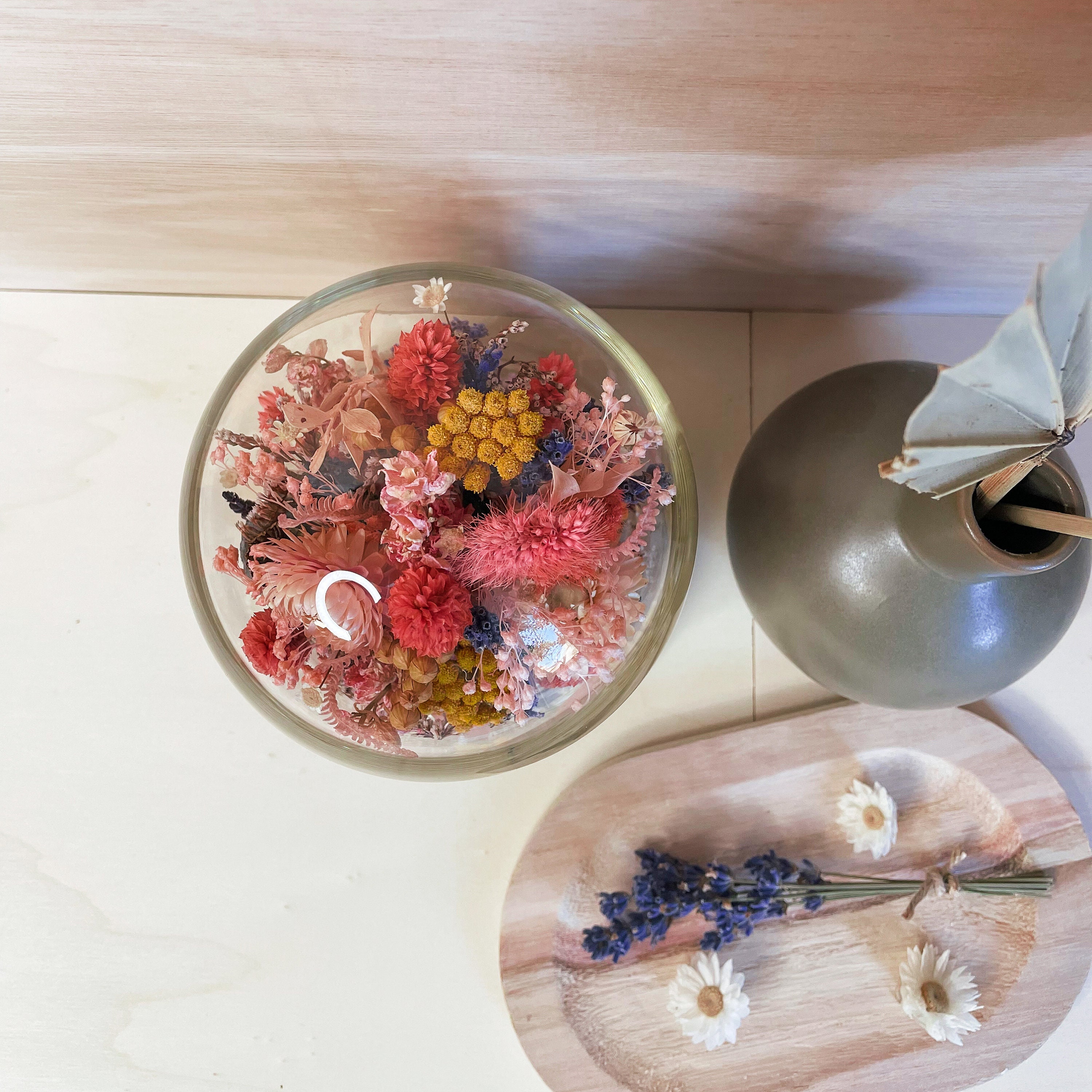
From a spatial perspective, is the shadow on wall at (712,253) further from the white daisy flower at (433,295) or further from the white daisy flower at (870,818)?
the white daisy flower at (870,818)

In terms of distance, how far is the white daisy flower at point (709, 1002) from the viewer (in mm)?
628

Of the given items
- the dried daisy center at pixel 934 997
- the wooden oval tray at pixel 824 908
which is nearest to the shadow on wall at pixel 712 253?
the wooden oval tray at pixel 824 908

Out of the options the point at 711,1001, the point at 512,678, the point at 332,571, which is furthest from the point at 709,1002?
the point at 332,571

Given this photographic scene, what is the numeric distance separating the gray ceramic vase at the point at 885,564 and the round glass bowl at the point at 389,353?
72 millimetres

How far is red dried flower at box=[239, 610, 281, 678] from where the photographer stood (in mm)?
437

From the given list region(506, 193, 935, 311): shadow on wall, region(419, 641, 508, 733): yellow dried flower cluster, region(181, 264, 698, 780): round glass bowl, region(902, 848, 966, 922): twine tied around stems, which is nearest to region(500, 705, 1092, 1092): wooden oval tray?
region(902, 848, 966, 922): twine tied around stems

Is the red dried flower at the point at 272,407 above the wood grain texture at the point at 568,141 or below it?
below

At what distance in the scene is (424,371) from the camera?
43 centimetres

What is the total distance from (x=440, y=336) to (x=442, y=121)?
123 millimetres

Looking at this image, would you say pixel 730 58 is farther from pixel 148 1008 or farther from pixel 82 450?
pixel 148 1008

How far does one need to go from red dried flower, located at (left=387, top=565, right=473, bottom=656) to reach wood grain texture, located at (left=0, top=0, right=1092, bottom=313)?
0.26m

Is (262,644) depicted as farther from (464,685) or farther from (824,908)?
(824,908)

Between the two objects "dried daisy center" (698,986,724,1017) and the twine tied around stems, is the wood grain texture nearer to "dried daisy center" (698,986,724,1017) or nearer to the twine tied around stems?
the twine tied around stems

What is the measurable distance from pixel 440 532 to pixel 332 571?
59mm
